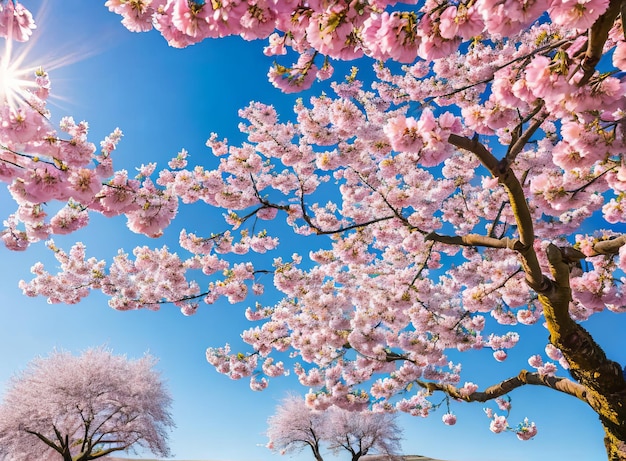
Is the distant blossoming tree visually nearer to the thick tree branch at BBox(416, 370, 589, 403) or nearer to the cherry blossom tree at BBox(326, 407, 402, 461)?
the cherry blossom tree at BBox(326, 407, 402, 461)

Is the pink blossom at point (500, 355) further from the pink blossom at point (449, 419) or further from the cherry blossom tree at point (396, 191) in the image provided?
the pink blossom at point (449, 419)

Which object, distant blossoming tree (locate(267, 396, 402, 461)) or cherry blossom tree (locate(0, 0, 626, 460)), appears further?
distant blossoming tree (locate(267, 396, 402, 461))

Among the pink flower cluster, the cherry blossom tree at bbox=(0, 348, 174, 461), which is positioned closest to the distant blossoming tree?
the cherry blossom tree at bbox=(0, 348, 174, 461)

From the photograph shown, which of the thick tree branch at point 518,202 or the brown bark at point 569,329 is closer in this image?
the thick tree branch at point 518,202

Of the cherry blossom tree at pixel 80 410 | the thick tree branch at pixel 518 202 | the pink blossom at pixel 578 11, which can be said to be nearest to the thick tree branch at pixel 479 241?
the thick tree branch at pixel 518 202

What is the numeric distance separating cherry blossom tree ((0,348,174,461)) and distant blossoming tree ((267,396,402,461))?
373 inches

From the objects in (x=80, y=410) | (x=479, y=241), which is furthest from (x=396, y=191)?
(x=80, y=410)

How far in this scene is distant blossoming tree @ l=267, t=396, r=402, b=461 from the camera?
2702cm

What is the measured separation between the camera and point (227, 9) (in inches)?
88.8

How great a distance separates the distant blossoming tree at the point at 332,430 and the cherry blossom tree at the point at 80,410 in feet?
31.1

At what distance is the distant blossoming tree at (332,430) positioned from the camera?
27.0 m


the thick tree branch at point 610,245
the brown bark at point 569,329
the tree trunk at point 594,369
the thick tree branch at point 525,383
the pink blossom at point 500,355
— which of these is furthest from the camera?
the pink blossom at point 500,355

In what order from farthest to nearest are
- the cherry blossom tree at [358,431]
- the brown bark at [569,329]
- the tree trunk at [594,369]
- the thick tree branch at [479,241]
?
the cherry blossom tree at [358,431] → the tree trunk at [594,369] → the thick tree branch at [479,241] → the brown bark at [569,329]

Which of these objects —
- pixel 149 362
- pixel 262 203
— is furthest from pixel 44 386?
pixel 262 203
